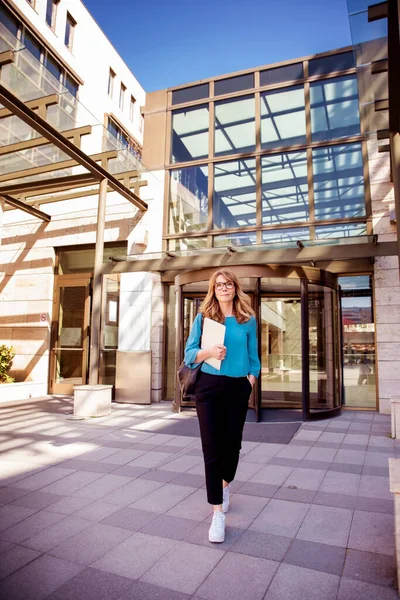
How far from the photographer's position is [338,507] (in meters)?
3.21

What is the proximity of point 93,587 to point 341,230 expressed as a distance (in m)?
8.68

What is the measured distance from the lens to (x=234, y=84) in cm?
1081

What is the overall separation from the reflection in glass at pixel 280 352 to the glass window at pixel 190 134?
497cm

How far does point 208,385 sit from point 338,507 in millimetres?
1618

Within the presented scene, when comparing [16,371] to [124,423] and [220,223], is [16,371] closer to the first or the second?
[124,423]

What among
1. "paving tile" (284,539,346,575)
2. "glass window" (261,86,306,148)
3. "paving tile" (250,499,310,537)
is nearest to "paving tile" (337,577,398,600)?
"paving tile" (284,539,346,575)

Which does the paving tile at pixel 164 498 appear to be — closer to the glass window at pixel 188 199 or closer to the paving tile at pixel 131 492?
the paving tile at pixel 131 492

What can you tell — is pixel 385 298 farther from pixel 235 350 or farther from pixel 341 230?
pixel 235 350

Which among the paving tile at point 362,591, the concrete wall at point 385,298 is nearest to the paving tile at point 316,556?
the paving tile at point 362,591

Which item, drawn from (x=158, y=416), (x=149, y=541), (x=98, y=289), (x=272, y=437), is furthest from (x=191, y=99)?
(x=149, y=541)

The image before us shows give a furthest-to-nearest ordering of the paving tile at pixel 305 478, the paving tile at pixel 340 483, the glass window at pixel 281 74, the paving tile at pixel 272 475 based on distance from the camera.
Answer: the glass window at pixel 281 74 < the paving tile at pixel 272 475 < the paving tile at pixel 305 478 < the paving tile at pixel 340 483

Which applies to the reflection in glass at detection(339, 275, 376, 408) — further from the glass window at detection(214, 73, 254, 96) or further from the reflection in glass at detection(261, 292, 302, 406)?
the glass window at detection(214, 73, 254, 96)

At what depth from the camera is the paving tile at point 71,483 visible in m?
3.60

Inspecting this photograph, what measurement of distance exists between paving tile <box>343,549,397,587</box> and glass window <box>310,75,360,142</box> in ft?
30.7
